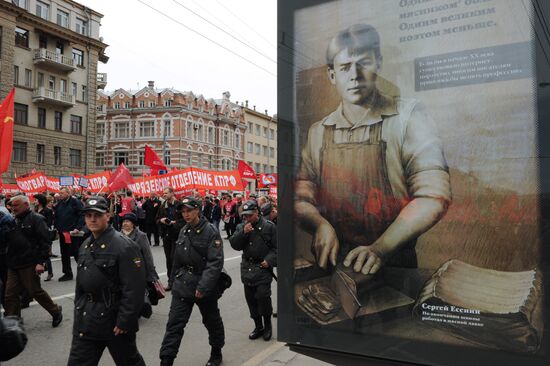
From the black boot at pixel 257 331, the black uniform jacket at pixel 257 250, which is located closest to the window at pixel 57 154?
the black uniform jacket at pixel 257 250

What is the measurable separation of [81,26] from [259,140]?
44.6 metres

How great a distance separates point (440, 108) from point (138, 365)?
3.01 metres

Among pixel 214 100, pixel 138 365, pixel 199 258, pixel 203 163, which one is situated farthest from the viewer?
pixel 214 100

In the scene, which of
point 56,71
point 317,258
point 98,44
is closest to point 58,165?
point 56,71

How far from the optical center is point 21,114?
40656mm

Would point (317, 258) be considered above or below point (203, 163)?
below

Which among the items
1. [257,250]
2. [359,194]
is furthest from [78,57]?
[359,194]

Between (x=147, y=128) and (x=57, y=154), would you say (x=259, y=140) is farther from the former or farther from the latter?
(x=57, y=154)

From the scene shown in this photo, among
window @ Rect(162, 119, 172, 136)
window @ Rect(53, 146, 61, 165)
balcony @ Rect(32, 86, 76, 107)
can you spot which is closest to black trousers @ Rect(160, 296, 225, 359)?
balcony @ Rect(32, 86, 76, 107)

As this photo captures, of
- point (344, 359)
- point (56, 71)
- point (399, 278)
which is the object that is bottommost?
point (344, 359)

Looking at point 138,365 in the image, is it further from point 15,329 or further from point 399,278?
point 399,278

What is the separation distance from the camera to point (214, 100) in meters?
79.1

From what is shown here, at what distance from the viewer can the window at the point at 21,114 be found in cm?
4012

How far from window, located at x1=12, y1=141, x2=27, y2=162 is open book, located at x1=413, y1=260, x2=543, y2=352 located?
140 feet
